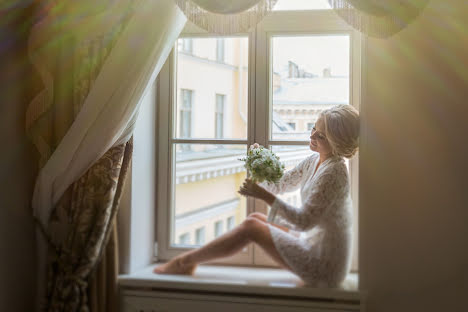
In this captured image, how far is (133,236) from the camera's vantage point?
89.7 inches

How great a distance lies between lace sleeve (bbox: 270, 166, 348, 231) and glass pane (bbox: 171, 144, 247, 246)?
46 centimetres

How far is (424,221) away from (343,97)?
72cm

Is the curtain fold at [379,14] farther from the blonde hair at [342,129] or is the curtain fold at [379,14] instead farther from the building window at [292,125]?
the building window at [292,125]

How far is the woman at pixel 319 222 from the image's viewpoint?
2.04 m

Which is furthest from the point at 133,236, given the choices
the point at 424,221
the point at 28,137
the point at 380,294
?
the point at 424,221

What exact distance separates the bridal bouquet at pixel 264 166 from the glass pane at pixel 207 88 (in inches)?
13.8

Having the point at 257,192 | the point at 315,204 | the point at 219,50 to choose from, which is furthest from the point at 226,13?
the point at 315,204

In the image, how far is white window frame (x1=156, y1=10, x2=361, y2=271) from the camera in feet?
7.66

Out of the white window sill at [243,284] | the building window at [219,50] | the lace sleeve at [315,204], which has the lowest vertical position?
the white window sill at [243,284]

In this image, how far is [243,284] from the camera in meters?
2.13

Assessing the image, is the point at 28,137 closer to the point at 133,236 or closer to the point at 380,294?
the point at 133,236

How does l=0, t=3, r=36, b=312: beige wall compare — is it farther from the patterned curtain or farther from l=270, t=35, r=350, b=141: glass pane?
l=270, t=35, r=350, b=141: glass pane

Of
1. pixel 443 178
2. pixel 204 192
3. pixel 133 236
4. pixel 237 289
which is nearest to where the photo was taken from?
pixel 443 178

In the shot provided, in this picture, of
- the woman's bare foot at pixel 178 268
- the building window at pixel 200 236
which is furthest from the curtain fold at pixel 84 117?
the building window at pixel 200 236
